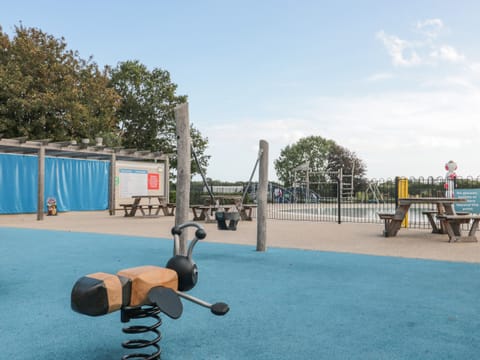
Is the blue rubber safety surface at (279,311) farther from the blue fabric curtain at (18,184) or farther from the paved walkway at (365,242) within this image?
the blue fabric curtain at (18,184)

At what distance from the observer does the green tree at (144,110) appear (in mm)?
35562

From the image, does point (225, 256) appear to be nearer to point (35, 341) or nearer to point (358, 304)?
point (358, 304)

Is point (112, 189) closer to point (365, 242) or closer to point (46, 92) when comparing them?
point (46, 92)

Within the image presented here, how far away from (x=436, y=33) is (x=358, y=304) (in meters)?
11.7

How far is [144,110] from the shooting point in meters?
35.4

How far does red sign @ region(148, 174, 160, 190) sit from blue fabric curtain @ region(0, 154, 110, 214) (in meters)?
2.08

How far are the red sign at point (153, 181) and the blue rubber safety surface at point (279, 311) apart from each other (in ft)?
50.8

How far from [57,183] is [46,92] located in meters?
10.5

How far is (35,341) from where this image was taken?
3.07m

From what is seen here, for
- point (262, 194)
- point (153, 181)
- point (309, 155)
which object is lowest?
point (262, 194)

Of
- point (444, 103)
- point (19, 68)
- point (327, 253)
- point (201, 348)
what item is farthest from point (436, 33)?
point (19, 68)

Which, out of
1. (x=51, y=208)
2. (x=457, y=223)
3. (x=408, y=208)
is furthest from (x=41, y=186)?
(x=457, y=223)

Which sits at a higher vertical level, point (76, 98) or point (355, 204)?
point (76, 98)

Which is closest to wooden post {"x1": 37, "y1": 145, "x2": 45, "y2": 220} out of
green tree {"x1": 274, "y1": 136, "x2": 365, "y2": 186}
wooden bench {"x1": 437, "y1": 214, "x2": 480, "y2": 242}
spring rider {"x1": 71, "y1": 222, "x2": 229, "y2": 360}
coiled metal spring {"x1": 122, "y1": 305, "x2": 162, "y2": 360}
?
wooden bench {"x1": 437, "y1": 214, "x2": 480, "y2": 242}
